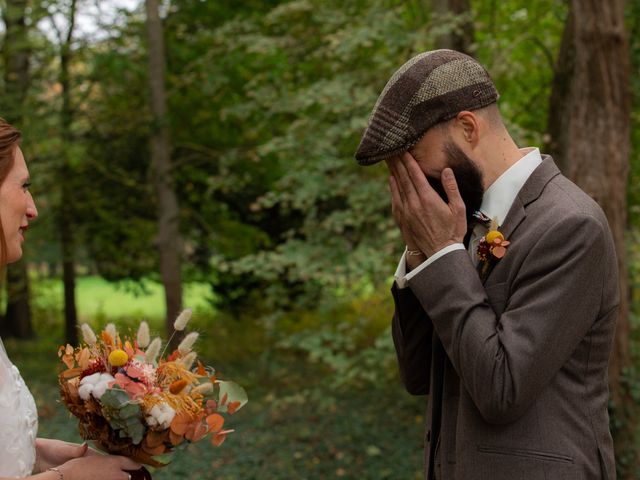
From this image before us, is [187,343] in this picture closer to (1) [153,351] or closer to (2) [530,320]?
(1) [153,351]

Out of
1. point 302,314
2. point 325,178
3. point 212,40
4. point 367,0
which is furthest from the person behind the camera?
point 302,314

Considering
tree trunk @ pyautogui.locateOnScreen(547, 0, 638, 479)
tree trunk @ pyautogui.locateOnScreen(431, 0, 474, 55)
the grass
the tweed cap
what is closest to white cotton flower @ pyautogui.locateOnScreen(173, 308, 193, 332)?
the tweed cap

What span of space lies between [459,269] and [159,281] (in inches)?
433

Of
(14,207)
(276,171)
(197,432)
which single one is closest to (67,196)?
(276,171)

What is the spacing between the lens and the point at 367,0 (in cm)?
789

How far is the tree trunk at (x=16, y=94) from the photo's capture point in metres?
10.8

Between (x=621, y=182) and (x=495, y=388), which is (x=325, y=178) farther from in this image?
(x=495, y=388)

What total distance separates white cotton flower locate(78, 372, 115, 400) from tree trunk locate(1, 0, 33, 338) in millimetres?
9013

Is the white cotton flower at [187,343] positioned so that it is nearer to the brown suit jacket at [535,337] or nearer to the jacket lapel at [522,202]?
the brown suit jacket at [535,337]

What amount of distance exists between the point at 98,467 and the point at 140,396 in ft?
0.79

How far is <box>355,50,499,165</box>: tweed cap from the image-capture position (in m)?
2.14

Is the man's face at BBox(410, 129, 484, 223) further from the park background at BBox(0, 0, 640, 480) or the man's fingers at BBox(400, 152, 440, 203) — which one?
the park background at BBox(0, 0, 640, 480)

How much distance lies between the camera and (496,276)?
2.13 m

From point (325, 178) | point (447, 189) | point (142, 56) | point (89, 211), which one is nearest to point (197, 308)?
point (89, 211)
